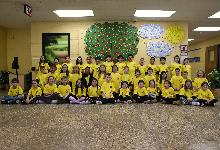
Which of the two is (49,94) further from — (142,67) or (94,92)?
(142,67)

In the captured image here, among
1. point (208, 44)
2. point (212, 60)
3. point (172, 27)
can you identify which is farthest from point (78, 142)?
point (208, 44)

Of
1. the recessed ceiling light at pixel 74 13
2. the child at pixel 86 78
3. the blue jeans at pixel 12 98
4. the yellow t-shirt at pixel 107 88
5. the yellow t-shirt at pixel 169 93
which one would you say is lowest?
the blue jeans at pixel 12 98

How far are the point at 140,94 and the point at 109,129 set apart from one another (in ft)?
6.90

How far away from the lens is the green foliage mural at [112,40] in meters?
5.64

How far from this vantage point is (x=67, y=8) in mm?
4637

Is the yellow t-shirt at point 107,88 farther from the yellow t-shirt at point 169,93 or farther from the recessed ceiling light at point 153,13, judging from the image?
the recessed ceiling light at point 153,13

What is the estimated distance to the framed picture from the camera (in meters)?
5.77

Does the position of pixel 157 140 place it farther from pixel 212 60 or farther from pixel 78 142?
pixel 212 60

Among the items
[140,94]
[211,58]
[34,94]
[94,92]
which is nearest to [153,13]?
[140,94]

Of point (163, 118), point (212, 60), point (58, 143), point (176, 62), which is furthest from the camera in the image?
point (212, 60)

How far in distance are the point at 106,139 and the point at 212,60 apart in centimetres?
901

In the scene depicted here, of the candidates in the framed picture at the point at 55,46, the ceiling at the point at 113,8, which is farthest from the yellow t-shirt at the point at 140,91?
the framed picture at the point at 55,46

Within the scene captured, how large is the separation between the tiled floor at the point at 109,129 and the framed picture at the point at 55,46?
3.04 meters

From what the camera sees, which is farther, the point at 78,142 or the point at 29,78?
the point at 29,78
